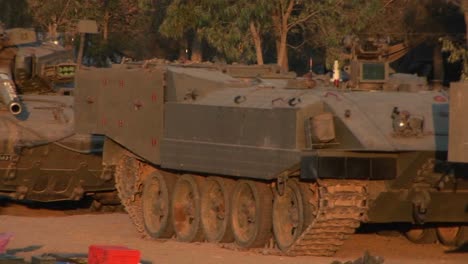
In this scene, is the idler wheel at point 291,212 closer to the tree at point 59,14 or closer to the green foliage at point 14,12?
the tree at point 59,14

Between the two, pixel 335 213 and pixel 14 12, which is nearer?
pixel 335 213

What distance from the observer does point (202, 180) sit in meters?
18.7

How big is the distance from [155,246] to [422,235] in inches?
132

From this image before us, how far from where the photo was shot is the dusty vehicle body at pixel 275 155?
51.9 feet

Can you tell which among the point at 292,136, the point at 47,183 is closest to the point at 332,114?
the point at 292,136

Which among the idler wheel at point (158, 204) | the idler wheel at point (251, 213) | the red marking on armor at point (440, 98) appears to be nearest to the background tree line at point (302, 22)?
the idler wheel at point (158, 204)

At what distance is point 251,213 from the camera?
17.6m

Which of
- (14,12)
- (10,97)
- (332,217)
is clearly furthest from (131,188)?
(14,12)

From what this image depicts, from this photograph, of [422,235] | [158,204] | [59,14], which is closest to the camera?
[422,235]

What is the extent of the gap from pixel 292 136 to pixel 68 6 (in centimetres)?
2853

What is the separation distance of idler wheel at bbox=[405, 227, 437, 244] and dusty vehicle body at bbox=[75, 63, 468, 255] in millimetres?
516

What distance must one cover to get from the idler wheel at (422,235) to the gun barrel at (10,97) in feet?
23.9

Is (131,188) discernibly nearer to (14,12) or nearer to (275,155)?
(275,155)

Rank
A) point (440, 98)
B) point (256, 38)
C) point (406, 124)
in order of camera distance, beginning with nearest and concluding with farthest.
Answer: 1. point (406, 124)
2. point (440, 98)
3. point (256, 38)
